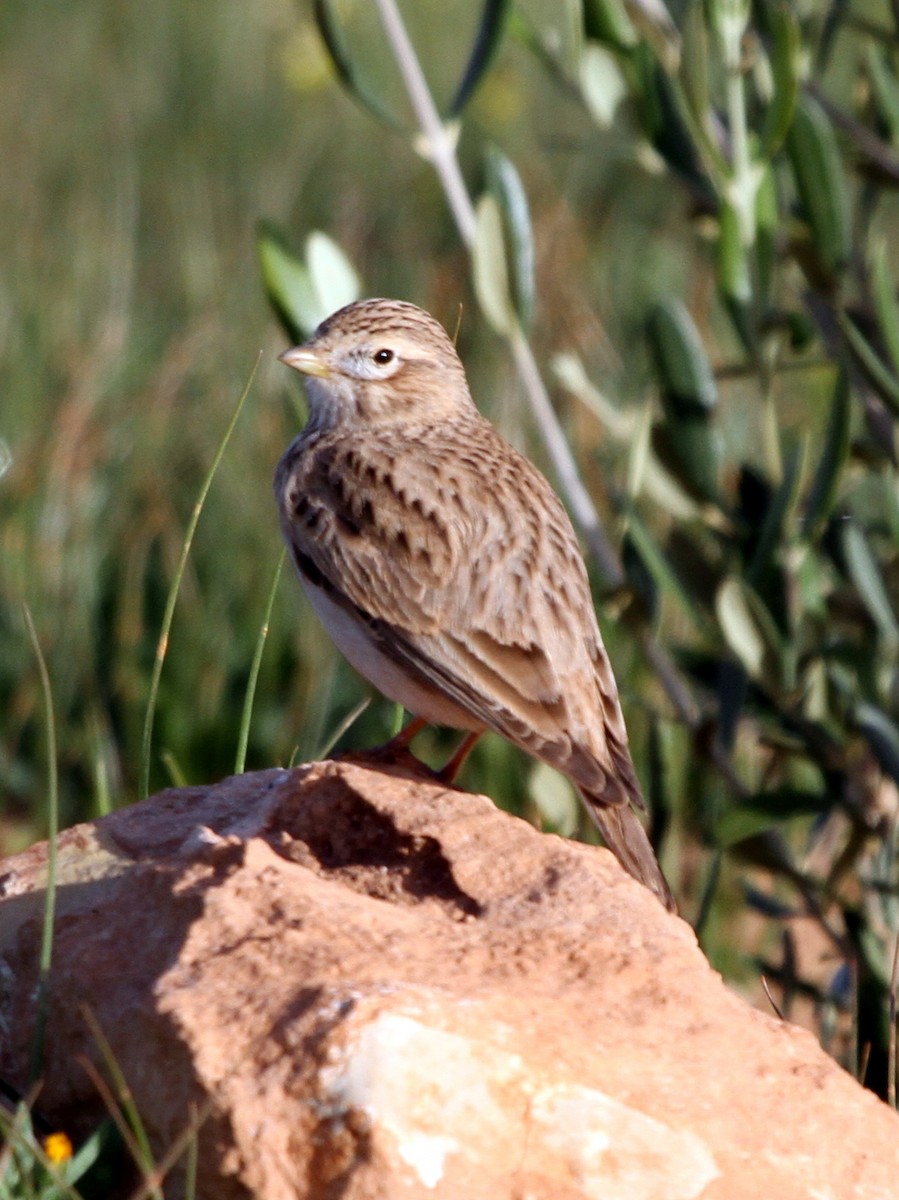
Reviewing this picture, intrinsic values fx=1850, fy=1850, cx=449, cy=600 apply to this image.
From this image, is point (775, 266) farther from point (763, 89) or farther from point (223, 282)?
point (223, 282)

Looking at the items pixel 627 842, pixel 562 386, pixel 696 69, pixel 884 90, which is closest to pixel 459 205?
pixel 696 69

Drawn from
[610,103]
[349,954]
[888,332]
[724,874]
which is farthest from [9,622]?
[349,954]

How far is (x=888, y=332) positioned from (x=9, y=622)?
159 inches

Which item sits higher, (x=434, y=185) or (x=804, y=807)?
(x=434, y=185)

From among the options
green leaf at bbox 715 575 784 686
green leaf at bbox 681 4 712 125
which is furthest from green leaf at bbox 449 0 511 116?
green leaf at bbox 715 575 784 686

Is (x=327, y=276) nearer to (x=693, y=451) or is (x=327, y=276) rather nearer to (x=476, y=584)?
(x=693, y=451)

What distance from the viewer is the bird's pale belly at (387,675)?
14.2 ft

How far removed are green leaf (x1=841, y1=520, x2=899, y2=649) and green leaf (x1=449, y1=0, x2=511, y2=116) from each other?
1.66 meters

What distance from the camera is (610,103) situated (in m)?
5.34

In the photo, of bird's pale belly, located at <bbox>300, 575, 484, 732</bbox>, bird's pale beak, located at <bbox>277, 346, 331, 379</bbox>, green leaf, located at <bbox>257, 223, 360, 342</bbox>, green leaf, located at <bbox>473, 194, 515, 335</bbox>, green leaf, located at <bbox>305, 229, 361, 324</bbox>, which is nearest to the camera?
bird's pale belly, located at <bbox>300, 575, 484, 732</bbox>

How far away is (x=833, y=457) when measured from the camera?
493 cm

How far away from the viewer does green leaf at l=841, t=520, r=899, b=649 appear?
17.1ft

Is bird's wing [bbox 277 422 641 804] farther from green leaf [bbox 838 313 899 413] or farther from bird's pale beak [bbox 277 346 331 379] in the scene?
green leaf [bbox 838 313 899 413]

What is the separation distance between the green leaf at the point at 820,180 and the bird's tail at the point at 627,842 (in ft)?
6.41
